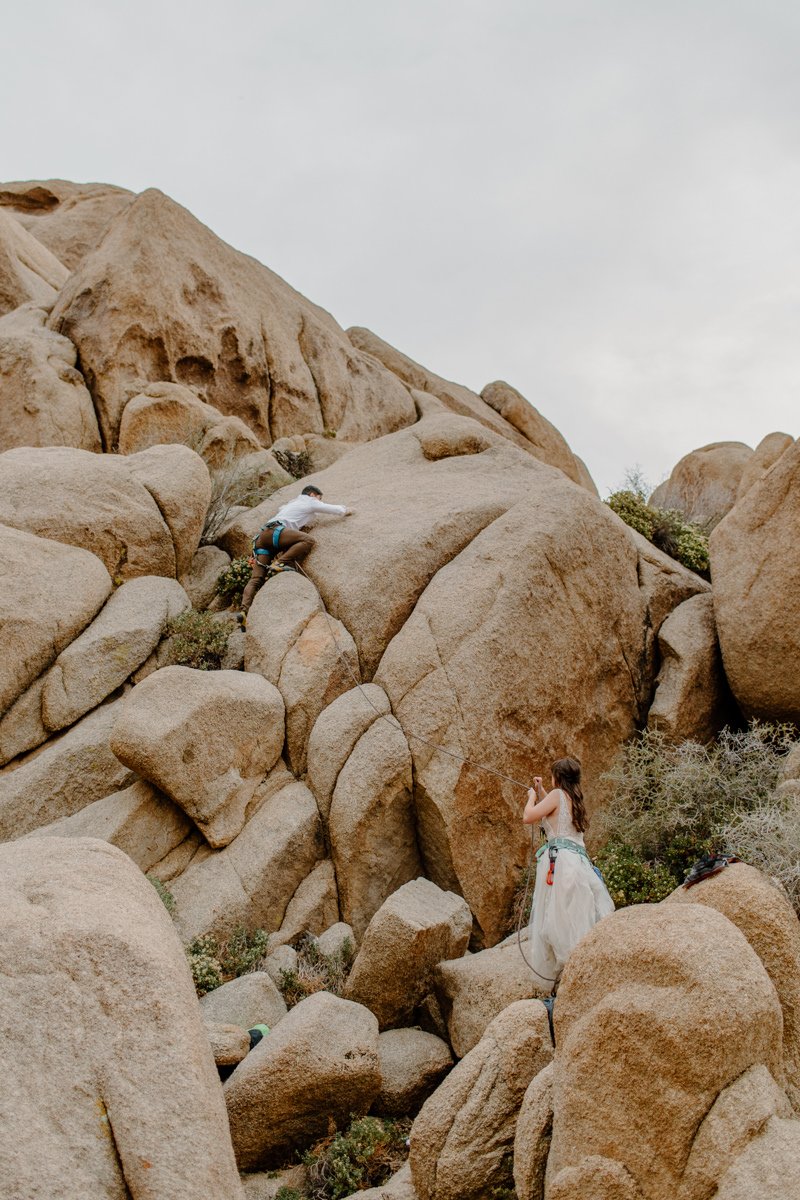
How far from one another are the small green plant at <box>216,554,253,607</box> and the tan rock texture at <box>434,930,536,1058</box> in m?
7.79

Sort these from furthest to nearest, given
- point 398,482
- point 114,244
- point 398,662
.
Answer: point 114,244
point 398,482
point 398,662

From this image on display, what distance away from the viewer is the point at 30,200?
129ft

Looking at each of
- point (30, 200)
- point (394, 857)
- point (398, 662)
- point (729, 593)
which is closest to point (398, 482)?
point (398, 662)

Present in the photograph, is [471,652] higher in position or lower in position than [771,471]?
lower

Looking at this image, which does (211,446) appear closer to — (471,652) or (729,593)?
(471,652)

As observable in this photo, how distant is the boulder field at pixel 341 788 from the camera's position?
20.5 feet

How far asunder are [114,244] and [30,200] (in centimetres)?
1853

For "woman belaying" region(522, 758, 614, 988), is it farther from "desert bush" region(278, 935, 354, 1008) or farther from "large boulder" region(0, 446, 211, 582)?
"large boulder" region(0, 446, 211, 582)

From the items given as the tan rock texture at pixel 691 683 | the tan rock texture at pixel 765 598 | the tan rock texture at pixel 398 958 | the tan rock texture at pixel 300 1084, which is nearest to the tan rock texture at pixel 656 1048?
the tan rock texture at pixel 300 1084

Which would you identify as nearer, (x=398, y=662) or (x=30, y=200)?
(x=398, y=662)

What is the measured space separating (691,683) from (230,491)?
10.1 metres

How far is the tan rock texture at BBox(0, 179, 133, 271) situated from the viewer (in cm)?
3566

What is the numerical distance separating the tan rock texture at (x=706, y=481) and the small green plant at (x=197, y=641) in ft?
46.6

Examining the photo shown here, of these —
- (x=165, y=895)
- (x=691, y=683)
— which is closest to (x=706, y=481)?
(x=691, y=683)
